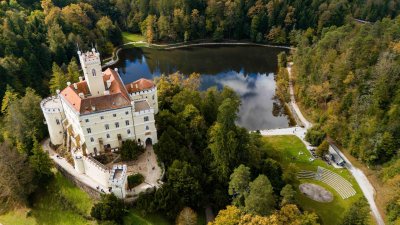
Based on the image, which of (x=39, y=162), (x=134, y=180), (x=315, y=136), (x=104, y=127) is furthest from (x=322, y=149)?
(x=39, y=162)

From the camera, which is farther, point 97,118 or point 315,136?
point 315,136

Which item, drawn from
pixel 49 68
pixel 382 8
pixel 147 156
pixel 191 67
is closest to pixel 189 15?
pixel 191 67

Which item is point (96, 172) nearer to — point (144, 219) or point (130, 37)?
point (144, 219)

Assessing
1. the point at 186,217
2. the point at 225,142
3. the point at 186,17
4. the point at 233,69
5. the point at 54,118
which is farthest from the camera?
the point at 186,17

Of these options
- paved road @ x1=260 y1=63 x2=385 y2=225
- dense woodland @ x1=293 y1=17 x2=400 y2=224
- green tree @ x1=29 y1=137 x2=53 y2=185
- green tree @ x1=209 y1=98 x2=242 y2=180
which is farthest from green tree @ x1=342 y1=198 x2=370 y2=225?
green tree @ x1=29 y1=137 x2=53 y2=185

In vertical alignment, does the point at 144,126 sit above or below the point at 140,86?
below

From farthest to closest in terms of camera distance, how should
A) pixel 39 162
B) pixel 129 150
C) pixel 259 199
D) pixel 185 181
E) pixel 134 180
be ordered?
pixel 129 150 < pixel 39 162 < pixel 134 180 < pixel 185 181 < pixel 259 199

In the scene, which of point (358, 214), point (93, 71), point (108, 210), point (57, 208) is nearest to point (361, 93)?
point (358, 214)

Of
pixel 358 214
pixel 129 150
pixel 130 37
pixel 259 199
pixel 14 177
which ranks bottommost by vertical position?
pixel 358 214

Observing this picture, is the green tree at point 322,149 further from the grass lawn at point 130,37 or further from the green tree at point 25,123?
the grass lawn at point 130,37

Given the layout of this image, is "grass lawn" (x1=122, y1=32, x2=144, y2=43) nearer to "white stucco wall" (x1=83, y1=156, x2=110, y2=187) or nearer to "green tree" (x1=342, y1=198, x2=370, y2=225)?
"white stucco wall" (x1=83, y1=156, x2=110, y2=187)
